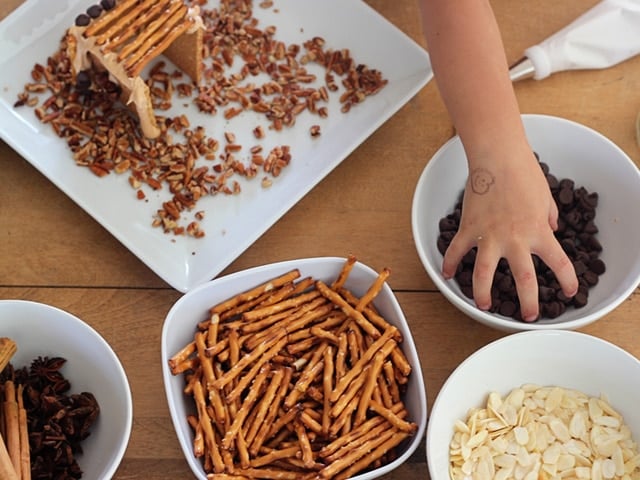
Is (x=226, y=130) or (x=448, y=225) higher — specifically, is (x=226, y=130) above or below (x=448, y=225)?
above

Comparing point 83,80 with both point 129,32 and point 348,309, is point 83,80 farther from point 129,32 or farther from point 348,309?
point 348,309

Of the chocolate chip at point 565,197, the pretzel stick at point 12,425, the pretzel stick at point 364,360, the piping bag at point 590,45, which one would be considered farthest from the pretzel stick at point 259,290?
the piping bag at point 590,45

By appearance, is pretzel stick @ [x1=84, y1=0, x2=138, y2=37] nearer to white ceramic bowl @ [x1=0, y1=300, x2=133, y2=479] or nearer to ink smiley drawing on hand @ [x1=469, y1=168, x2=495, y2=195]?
white ceramic bowl @ [x1=0, y1=300, x2=133, y2=479]

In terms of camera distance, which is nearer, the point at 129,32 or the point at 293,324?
the point at 293,324

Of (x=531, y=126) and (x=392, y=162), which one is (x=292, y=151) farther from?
(x=531, y=126)

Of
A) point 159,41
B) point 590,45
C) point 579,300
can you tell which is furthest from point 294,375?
point 590,45

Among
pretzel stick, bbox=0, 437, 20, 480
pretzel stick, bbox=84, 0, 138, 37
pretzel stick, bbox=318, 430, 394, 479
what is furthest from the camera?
pretzel stick, bbox=84, 0, 138, 37

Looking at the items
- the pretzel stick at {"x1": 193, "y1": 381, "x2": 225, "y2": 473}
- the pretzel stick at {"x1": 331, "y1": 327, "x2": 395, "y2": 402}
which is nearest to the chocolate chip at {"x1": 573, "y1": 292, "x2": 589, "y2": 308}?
the pretzel stick at {"x1": 331, "y1": 327, "x2": 395, "y2": 402}

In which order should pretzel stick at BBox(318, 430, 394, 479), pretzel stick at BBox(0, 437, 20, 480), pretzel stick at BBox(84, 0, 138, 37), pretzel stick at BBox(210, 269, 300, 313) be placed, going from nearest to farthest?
pretzel stick at BBox(0, 437, 20, 480)
pretzel stick at BBox(318, 430, 394, 479)
pretzel stick at BBox(210, 269, 300, 313)
pretzel stick at BBox(84, 0, 138, 37)
